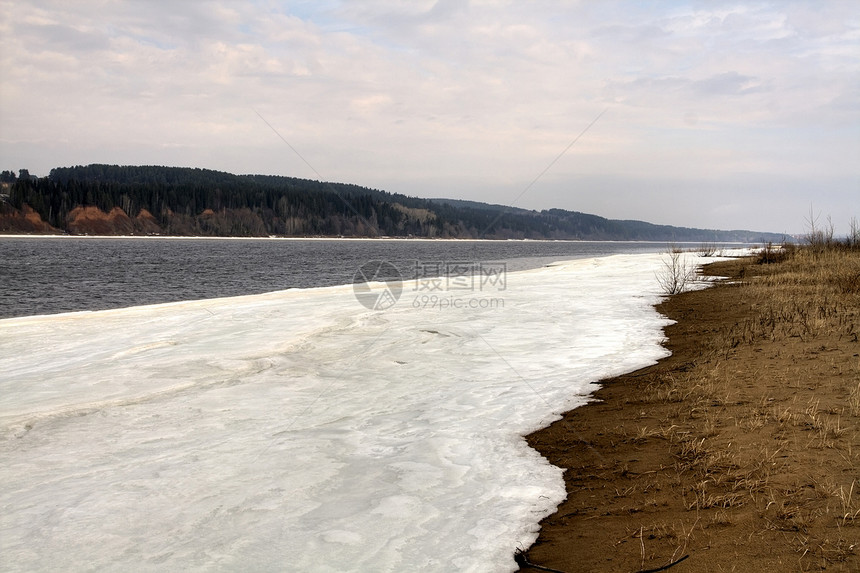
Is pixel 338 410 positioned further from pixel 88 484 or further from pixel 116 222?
pixel 116 222

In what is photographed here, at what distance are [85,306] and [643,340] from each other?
24.1m

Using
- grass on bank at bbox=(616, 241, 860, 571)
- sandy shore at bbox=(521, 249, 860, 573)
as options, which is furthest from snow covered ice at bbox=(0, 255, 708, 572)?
grass on bank at bbox=(616, 241, 860, 571)

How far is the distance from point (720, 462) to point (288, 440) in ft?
14.5

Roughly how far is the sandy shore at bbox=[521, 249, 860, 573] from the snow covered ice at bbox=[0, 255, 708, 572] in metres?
0.43

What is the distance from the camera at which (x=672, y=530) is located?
436 centimetres

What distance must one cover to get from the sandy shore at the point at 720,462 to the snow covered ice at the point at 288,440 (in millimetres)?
430

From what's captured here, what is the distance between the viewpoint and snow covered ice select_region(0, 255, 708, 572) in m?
4.54

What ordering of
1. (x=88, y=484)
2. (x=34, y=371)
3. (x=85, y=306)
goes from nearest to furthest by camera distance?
(x=88, y=484) → (x=34, y=371) → (x=85, y=306)

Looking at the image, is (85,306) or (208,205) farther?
(208,205)

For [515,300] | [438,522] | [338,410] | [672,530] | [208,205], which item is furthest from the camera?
[208,205]

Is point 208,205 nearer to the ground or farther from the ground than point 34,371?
farther from the ground

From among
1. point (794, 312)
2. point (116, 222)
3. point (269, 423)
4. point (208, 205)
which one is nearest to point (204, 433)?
point (269, 423)

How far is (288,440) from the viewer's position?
22.6ft

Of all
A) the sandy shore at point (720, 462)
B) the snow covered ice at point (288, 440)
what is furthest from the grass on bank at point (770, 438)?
the snow covered ice at point (288, 440)
